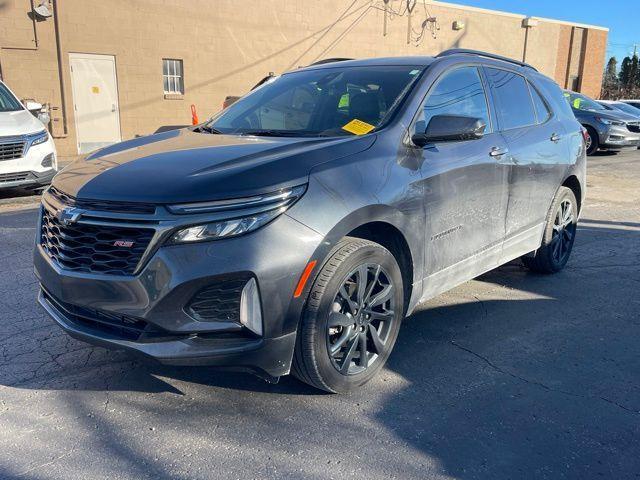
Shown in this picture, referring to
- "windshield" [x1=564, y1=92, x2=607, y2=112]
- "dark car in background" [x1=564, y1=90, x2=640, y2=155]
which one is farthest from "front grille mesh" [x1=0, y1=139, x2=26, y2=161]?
"windshield" [x1=564, y1=92, x2=607, y2=112]

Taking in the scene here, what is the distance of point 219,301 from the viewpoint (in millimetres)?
2650

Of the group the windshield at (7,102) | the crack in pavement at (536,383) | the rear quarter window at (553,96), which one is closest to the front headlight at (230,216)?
the crack in pavement at (536,383)

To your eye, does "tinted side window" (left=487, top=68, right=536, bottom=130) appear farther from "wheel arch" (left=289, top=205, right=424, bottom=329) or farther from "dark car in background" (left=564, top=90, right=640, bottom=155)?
"dark car in background" (left=564, top=90, right=640, bottom=155)

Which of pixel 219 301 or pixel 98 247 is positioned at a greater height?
pixel 98 247

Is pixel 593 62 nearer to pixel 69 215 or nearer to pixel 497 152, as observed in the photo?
pixel 497 152

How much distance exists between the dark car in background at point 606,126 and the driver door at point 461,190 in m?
12.8

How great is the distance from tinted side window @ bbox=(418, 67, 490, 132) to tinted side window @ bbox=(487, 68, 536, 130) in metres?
0.22

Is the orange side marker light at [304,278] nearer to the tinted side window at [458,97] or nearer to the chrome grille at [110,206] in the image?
the chrome grille at [110,206]

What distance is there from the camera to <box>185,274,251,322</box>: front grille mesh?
262 centimetres

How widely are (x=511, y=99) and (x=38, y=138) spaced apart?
717 cm

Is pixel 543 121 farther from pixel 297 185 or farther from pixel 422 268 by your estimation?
pixel 297 185

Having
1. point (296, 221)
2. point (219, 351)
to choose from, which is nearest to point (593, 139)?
point (296, 221)

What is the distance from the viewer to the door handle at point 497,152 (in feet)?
13.4

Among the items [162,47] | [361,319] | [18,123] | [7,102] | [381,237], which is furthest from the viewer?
[162,47]
